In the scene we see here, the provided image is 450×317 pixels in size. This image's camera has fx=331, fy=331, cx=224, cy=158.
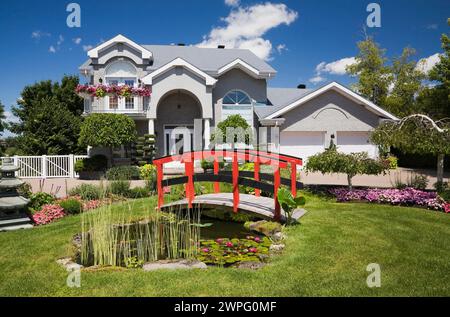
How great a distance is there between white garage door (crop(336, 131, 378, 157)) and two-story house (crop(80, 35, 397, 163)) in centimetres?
6

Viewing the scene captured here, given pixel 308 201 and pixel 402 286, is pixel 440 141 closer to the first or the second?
pixel 308 201

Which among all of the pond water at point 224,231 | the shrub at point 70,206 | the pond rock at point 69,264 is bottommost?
the pond water at point 224,231

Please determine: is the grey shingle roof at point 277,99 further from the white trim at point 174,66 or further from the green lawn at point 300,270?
the green lawn at point 300,270

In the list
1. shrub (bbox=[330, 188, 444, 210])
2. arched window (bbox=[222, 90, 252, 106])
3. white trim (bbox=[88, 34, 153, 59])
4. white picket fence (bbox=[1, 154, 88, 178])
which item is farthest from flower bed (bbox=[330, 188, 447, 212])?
white trim (bbox=[88, 34, 153, 59])

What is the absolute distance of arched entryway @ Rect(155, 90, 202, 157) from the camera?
2134cm

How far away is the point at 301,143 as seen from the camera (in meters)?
20.4

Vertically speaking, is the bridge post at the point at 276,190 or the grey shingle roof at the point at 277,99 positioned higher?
the grey shingle roof at the point at 277,99

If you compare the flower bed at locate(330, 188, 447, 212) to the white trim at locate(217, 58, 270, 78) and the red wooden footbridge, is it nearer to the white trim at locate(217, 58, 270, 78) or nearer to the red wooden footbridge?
the red wooden footbridge

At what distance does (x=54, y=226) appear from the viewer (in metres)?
7.99

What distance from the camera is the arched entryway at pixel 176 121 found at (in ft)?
70.0

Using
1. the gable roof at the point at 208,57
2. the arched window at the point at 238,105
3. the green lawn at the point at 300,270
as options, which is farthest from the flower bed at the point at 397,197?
the gable roof at the point at 208,57

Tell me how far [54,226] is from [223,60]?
1820 cm

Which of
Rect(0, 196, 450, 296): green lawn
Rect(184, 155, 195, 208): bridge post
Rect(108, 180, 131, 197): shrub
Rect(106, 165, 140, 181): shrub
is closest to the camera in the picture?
Rect(0, 196, 450, 296): green lawn

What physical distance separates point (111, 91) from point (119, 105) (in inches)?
39.9
